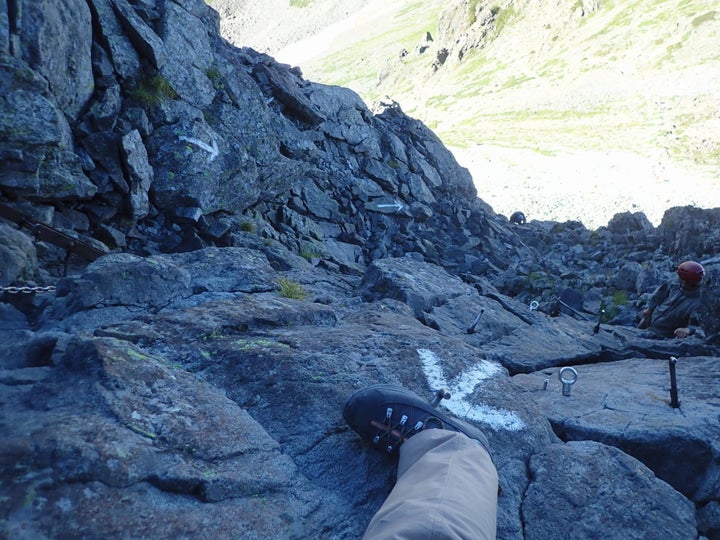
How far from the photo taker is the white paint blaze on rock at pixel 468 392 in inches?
253

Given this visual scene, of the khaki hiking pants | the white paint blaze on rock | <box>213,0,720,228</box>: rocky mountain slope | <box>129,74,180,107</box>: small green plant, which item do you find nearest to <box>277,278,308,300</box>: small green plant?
the white paint blaze on rock

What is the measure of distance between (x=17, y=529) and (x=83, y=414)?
50.2 inches

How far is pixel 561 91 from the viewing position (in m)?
100

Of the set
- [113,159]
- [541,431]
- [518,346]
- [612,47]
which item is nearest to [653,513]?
[541,431]

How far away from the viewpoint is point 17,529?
11.6 ft

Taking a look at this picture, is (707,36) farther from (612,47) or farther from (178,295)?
(178,295)

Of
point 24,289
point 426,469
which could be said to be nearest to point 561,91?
point 24,289

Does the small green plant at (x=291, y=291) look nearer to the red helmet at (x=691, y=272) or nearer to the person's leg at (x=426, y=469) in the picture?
the person's leg at (x=426, y=469)

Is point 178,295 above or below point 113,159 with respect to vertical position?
below

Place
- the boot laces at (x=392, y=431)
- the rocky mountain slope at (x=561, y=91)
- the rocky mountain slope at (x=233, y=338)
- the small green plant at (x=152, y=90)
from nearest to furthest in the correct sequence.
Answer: the rocky mountain slope at (x=233, y=338) < the boot laces at (x=392, y=431) < the small green plant at (x=152, y=90) < the rocky mountain slope at (x=561, y=91)

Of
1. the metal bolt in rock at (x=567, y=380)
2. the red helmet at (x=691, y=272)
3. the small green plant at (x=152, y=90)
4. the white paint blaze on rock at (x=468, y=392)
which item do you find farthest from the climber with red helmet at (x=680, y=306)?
the small green plant at (x=152, y=90)

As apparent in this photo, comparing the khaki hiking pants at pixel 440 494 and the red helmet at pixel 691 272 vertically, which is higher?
the khaki hiking pants at pixel 440 494

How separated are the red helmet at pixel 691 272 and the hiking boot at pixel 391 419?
10.00m

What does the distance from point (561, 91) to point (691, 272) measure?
98.2 m
